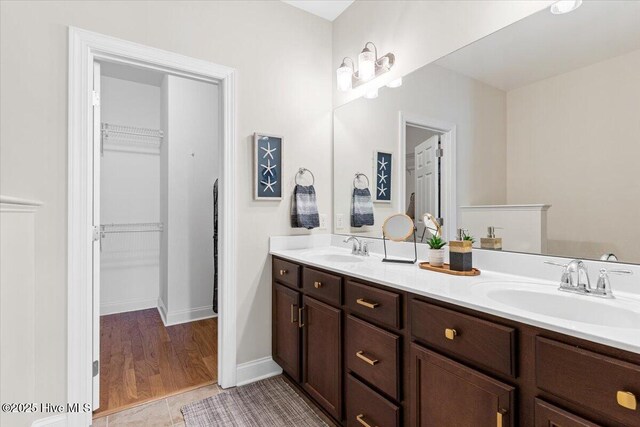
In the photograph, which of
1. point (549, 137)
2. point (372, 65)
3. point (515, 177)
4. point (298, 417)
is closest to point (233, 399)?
point (298, 417)

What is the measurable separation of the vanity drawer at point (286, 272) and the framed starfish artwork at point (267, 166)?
470 mm

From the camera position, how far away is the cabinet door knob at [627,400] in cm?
67

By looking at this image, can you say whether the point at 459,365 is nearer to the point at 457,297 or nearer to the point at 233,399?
the point at 457,297

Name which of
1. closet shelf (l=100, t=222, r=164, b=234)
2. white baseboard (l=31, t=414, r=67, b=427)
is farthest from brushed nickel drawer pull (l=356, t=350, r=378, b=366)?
closet shelf (l=100, t=222, r=164, b=234)

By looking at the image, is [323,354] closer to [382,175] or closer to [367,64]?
[382,175]

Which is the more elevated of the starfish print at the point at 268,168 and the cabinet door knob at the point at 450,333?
the starfish print at the point at 268,168

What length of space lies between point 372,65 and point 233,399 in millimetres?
2326

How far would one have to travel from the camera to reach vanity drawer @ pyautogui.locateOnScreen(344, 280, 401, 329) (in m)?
1.27

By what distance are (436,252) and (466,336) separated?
0.67 m

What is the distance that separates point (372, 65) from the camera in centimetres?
216

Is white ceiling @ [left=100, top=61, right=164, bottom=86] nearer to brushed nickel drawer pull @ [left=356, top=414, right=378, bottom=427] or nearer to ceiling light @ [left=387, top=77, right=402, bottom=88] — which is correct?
ceiling light @ [left=387, top=77, right=402, bottom=88]

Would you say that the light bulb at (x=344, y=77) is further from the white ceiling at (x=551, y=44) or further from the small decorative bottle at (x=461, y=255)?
the small decorative bottle at (x=461, y=255)

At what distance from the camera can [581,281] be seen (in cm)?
113

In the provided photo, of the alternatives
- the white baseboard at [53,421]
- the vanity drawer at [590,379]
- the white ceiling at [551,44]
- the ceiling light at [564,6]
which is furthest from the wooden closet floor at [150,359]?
the ceiling light at [564,6]
